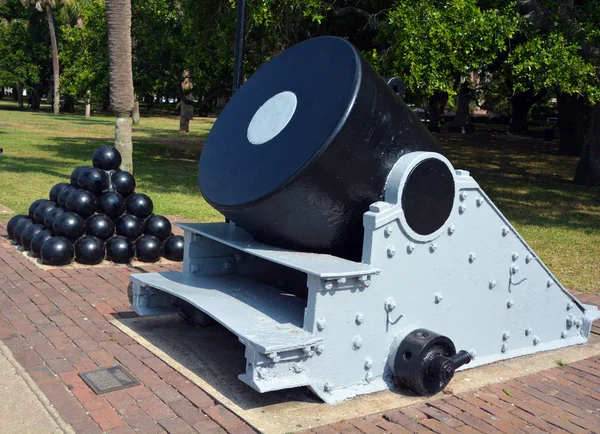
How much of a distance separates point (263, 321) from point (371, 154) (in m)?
1.17

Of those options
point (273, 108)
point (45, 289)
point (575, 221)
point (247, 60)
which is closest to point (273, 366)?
point (273, 108)

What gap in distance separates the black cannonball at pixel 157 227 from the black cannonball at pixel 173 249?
0.09m

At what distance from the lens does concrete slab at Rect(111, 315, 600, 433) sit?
393 cm

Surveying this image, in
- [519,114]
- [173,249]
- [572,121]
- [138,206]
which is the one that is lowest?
[173,249]

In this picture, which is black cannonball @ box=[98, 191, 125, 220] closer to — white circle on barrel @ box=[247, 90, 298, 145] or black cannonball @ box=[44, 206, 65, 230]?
black cannonball @ box=[44, 206, 65, 230]

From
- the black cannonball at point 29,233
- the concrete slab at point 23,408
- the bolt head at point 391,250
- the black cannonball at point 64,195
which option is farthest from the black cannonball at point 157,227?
the bolt head at point 391,250

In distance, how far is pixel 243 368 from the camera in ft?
15.1

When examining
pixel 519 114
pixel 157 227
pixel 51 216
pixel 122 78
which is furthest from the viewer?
pixel 519 114

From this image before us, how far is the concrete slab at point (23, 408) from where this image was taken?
365 centimetres

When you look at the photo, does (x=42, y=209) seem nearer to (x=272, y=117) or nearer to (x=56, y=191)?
(x=56, y=191)

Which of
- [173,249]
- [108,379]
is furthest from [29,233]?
[108,379]

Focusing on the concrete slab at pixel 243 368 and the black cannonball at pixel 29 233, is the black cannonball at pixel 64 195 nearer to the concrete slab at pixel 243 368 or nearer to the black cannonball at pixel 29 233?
the black cannonball at pixel 29 233

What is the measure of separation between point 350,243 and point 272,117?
95 cm

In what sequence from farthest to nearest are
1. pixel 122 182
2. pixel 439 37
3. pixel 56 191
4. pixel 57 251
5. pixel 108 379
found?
pixel 439 37 → pixel 56 191 → pixel 122 182 → pixel 57 251 → pixel 108 379
